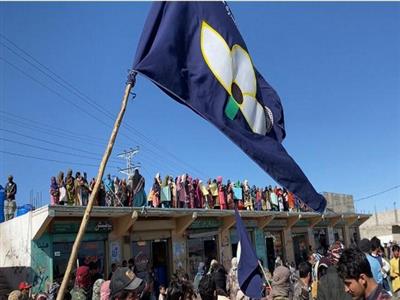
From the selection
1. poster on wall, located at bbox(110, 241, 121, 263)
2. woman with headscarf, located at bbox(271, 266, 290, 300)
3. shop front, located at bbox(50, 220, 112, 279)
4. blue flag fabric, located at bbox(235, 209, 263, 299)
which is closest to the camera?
blue flag fabric, located at bbox(235, 209, 263, 299)

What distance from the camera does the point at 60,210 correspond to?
493 inches

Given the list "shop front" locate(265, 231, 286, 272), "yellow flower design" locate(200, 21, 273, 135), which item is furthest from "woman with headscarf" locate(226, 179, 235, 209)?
"yellow flower design" locate(200, 21, 273, 135)

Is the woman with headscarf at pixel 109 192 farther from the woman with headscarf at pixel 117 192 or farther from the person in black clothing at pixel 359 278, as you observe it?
the person in black clothing at pixel 359 278

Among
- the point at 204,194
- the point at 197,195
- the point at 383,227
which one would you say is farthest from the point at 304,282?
the point at 383,227

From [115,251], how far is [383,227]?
39240mm

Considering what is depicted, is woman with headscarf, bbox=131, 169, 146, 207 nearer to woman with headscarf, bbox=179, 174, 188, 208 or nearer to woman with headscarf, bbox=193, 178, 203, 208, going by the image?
woman with headscarf, bbox=179, 174, 188, 208

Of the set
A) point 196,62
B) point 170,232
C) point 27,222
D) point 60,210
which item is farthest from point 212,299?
point 170,232

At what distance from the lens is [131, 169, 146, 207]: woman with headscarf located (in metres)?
16.1

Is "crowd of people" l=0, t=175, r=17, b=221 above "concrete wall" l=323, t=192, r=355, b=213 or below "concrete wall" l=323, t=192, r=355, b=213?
below

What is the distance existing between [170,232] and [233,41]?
12900mm

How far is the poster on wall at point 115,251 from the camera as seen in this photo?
48.9 feet

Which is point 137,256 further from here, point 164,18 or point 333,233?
point 333,233

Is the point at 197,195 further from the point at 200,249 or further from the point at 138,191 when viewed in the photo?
the point at 138,191

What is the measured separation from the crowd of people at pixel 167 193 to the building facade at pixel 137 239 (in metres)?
0.65
